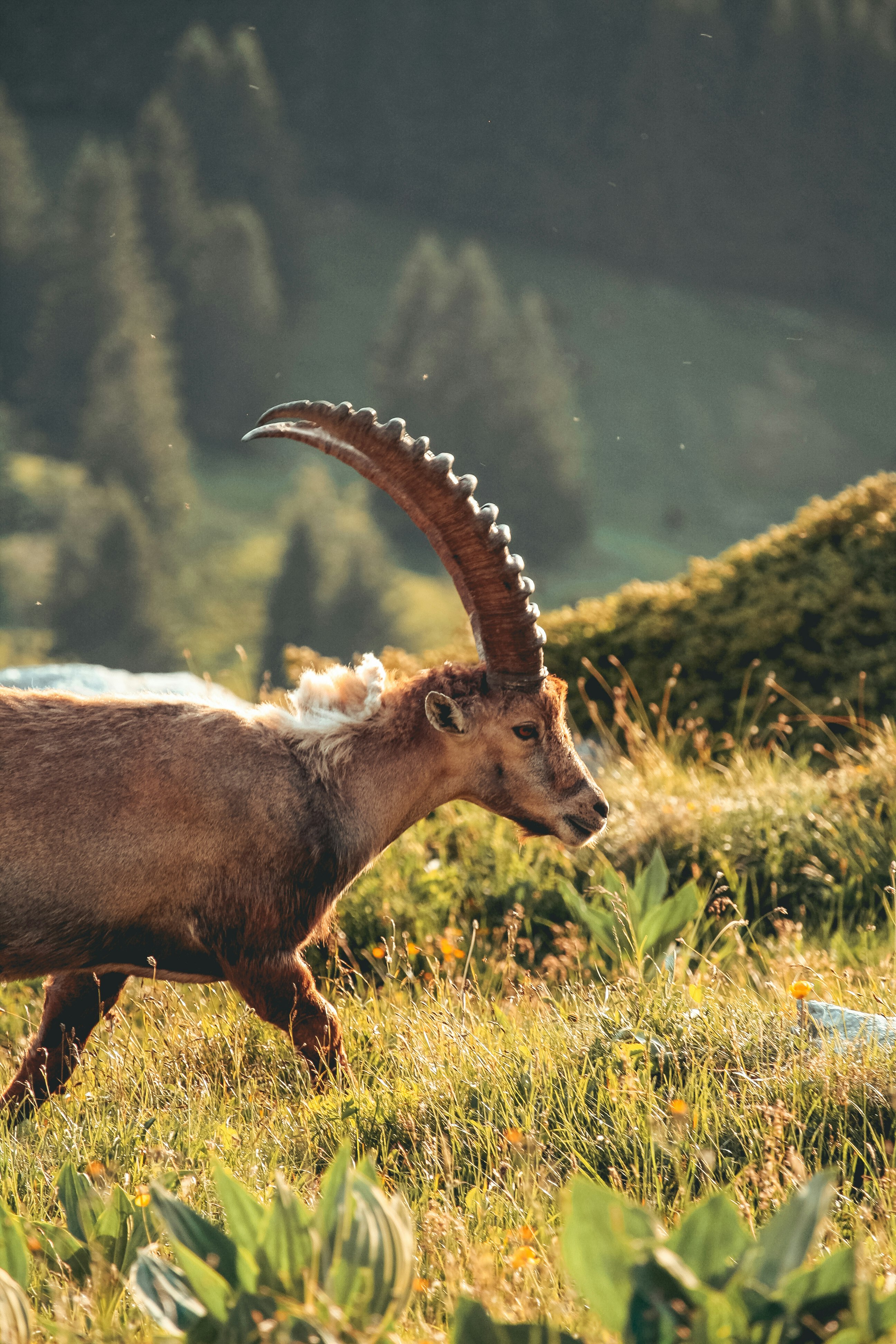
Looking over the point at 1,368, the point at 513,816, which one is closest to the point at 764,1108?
the point at 513,816

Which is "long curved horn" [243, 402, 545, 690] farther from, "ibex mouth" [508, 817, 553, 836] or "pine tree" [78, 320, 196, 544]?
"pine tree" [78, 320, 196, 544]

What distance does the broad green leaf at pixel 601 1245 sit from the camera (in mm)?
1823

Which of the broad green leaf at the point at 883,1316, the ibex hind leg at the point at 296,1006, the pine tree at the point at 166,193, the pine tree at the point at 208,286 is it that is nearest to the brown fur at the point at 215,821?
the ibex hind leg at the point at 296,1006

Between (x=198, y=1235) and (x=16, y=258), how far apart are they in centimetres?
9087

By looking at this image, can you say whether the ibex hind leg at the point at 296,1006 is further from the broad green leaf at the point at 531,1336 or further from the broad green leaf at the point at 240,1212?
the broad green leaf at the point at 531,1336

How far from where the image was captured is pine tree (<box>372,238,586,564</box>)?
78.4m

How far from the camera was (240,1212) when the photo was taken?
2.04m

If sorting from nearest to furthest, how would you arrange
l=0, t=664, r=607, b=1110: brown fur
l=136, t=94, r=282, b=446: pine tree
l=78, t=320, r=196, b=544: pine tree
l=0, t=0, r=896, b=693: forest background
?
l=0, t=664, r=607, b=1110: brown fur < l=0, t=0, r=896, b=693: forest background < l=78, t=320, r=196, b=544: pine tree < l=136, t=94, r=282, b=446: pine tree

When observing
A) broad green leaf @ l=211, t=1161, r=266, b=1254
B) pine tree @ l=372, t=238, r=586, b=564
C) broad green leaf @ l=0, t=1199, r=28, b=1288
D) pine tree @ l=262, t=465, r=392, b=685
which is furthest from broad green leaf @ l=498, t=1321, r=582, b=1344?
pine tree @ l=372, t=238, r=586, b=564

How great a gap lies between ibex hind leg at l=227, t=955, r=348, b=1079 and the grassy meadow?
104 millimetres

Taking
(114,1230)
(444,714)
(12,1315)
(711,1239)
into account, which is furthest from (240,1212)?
(444,714)

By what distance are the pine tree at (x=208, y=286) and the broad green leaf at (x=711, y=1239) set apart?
8445cm

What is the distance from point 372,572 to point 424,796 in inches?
2602

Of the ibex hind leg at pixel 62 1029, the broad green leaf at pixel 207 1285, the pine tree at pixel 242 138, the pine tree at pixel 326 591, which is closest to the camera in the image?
the broad green leaf at pixel 207 1285
